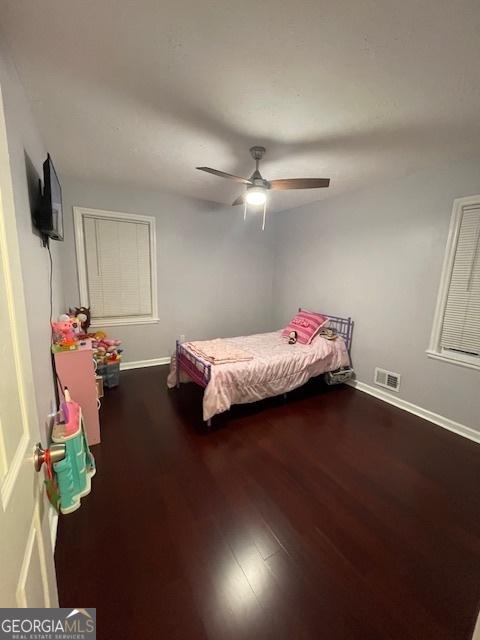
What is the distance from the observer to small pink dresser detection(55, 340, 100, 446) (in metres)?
2.16

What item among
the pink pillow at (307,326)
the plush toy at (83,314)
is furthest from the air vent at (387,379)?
the plush toy at (83,314)

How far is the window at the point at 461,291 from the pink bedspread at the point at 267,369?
1.15m

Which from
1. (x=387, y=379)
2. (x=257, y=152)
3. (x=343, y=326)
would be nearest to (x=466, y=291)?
(x=387, y=379)

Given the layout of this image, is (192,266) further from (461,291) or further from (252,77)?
(461,291)

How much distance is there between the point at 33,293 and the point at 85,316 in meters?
1.75

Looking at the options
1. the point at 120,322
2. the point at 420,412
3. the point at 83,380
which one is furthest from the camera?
the point at 120,322

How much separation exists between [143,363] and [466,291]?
4.05 metres

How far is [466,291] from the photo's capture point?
2.57m

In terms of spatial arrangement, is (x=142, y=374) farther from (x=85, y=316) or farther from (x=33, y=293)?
(x=33, y=293)

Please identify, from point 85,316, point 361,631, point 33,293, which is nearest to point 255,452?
point 361,631

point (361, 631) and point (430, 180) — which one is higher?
point (430, 180)

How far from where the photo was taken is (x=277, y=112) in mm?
1884

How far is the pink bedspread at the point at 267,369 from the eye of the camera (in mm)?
2617

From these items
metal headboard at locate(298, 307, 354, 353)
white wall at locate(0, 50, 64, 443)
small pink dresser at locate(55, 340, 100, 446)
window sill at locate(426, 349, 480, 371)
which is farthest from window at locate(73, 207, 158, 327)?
window sill at locate(426, 349, 480, 371)
